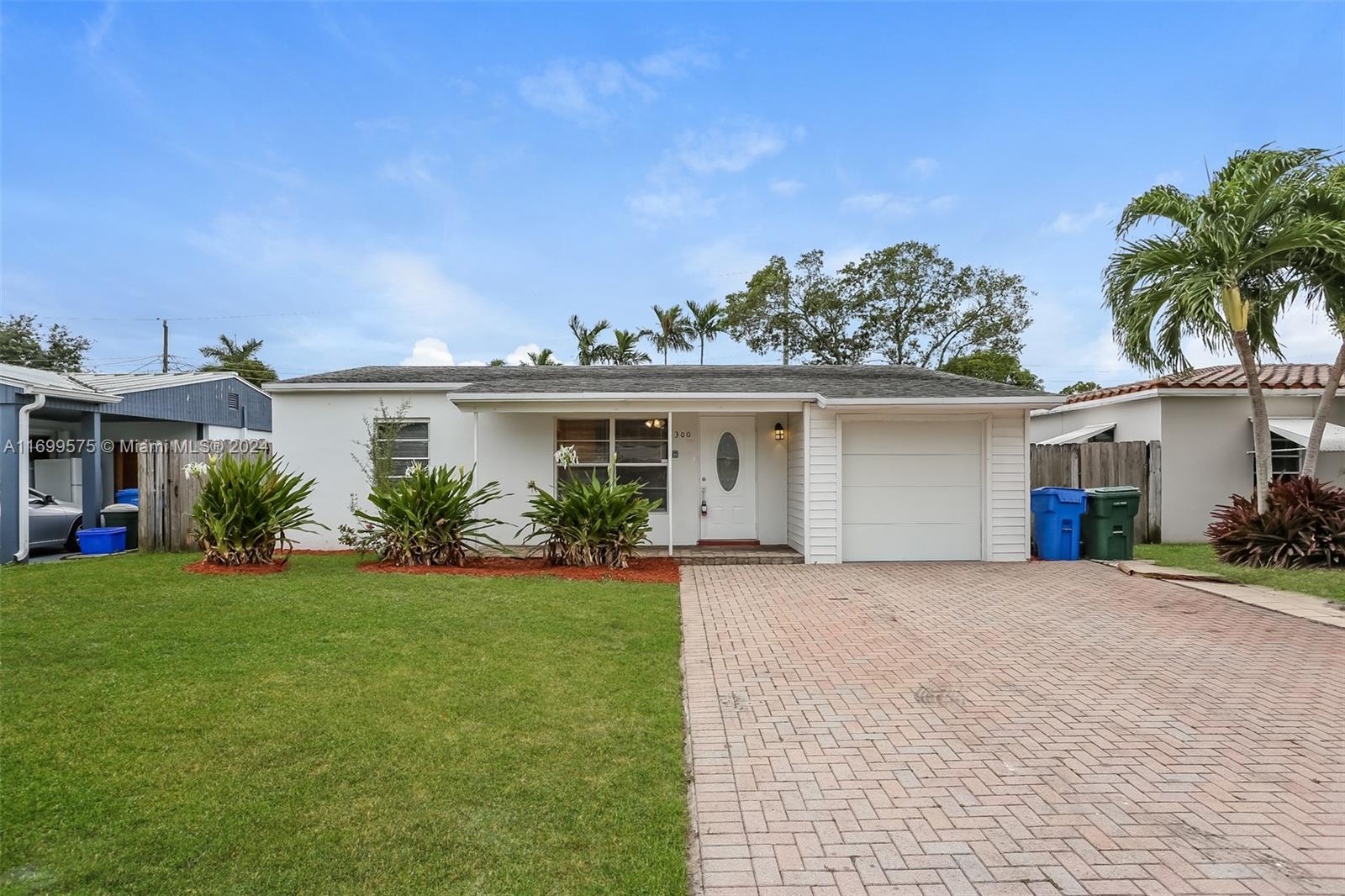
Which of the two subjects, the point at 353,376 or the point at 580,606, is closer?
the point at 580,606

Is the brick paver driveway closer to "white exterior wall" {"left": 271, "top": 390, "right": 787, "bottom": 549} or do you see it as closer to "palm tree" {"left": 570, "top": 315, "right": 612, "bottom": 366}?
"white exterior wall" {"left": 271, "top": 390, "right": 787, "bottom": 549}

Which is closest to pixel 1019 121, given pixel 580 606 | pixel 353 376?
pixel 580 606

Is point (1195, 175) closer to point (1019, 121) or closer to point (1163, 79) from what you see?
point (1163, 79)

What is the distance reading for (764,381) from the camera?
1045 cm

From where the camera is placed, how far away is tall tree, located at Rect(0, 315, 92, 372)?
2406cm

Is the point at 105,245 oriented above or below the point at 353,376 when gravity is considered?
above

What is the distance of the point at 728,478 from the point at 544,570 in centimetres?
359

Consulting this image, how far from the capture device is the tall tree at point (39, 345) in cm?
2406

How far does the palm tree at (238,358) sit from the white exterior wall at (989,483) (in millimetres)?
32067

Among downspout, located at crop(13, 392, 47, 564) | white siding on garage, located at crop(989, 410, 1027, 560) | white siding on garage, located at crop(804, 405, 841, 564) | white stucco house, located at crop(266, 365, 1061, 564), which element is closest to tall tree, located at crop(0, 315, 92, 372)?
downspout, located at crop(13, 392, 47, 564)

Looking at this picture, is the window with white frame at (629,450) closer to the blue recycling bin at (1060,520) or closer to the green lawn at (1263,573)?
the blue recycling bin at (1060,520)

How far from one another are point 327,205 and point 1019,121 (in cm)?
1396

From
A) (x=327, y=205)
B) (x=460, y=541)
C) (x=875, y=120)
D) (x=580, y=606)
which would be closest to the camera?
(x=580, y=606)

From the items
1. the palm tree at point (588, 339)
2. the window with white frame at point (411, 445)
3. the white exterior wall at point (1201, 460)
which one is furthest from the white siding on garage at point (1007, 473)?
the palm tree at point (588, 339)
